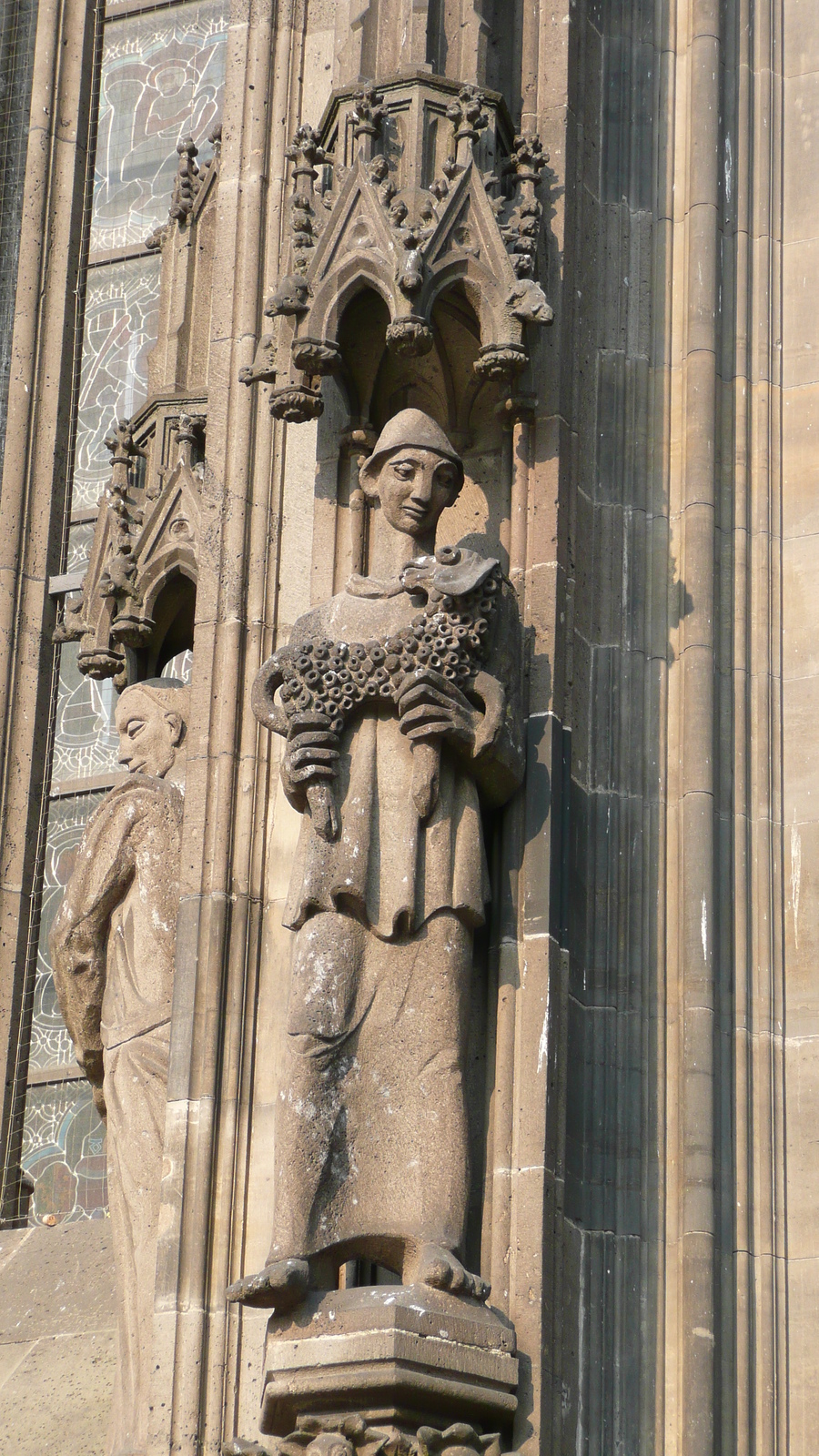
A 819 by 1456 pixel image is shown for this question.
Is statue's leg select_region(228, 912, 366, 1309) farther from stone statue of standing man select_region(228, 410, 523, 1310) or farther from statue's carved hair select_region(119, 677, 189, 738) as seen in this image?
statue's carved hair select_region(119, 677, 189, 738)

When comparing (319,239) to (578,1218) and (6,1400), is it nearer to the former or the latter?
(578,1218)

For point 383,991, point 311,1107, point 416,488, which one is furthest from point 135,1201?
point 416,488

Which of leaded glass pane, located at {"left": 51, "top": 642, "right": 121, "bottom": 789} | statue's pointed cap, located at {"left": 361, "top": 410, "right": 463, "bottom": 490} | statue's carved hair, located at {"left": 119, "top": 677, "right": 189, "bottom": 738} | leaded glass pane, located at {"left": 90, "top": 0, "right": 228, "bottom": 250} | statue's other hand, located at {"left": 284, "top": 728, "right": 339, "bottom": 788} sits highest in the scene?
leaded glass pane, located at {"left": 90, "top": 0, "right": 228, "bottom": 250}

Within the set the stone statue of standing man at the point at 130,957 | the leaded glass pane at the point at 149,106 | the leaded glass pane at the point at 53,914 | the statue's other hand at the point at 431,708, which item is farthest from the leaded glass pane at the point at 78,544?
the statue's other hand at the point at 431,708

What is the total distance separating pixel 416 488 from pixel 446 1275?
225 cm

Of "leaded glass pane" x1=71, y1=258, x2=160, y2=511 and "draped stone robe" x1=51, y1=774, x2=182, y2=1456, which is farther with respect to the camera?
"leaded glass pane" x1=71, y1=258, x2=160, y2=511

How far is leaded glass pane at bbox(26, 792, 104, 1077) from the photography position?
449 inches

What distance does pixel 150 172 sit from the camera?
12828 millimetres

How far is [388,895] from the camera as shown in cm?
836

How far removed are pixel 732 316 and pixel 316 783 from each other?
2.21 m

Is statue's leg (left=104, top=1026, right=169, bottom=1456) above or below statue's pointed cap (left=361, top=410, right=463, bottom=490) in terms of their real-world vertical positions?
below

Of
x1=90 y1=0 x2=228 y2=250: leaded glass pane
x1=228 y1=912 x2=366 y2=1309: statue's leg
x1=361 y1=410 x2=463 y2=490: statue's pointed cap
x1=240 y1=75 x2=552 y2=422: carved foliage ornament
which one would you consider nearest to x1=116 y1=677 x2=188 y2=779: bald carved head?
x1=240 y1=75 x2=552 y2=422: carved foliage ornament

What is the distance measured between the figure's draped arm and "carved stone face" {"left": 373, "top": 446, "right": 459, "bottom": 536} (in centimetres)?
144

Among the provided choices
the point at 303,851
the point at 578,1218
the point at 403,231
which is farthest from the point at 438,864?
the point at 403,231
